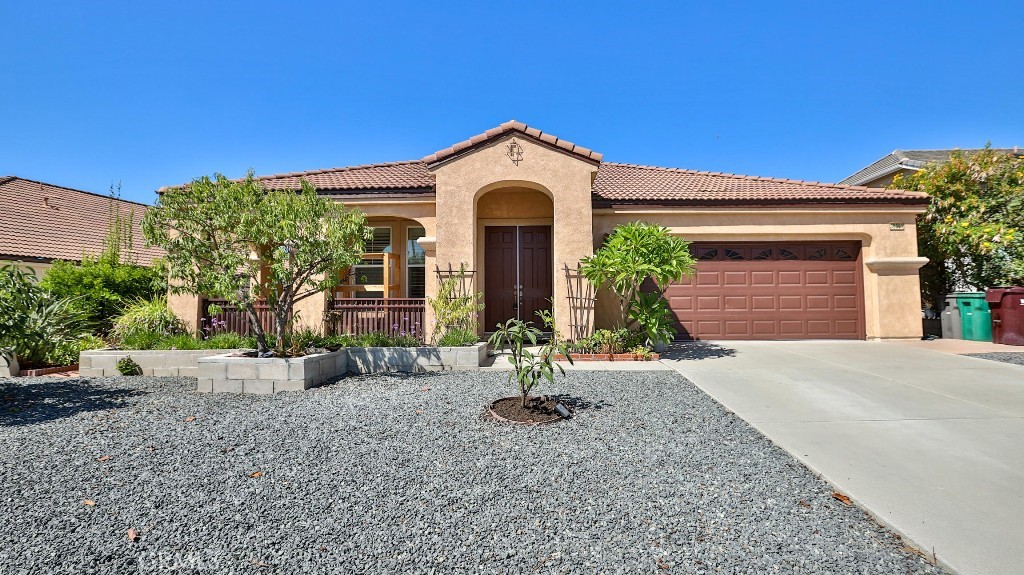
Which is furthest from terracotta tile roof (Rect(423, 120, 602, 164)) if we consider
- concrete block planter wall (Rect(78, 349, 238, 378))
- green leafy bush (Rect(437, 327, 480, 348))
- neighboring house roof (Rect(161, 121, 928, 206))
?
concrete block planter wall (Rect(78, 349, 238, 378))

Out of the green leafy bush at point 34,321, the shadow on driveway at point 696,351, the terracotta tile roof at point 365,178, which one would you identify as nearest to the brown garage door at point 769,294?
the shadow on driveway at point 696,351

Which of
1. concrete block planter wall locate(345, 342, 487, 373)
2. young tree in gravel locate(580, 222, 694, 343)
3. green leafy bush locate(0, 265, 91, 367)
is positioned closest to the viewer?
green leafy bush locate(0, 265, 91, 367)

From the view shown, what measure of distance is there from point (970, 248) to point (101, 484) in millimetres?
15558

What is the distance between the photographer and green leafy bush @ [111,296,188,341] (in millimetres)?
8258

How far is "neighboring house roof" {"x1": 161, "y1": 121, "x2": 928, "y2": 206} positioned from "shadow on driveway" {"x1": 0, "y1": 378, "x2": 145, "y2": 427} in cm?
476

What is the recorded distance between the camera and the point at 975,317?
10.1 metres

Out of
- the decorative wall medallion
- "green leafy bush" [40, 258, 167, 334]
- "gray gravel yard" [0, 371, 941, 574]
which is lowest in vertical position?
"gray gravel yard" [0, 371, 941, 574]

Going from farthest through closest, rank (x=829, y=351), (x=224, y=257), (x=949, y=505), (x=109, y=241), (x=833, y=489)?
1. (x=109, y=241)
2. (x=829, y=351)
3. (x=224, y=257)
4. (x=833, y=489)
5. (x=949, y=505)

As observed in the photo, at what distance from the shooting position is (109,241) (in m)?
13.0

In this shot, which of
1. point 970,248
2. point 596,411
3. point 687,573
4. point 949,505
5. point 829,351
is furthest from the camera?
point 970,248

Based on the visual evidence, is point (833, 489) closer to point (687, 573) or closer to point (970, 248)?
point (687, 573)

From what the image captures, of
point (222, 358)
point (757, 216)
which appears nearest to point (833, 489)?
point (222, 358)

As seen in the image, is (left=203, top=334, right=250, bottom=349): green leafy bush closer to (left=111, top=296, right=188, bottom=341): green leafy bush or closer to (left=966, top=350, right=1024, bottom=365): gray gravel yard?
(left=111, top=296, right=188, bottom=341): green leafy bush

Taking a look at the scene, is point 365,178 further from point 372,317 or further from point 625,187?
point 625,187
